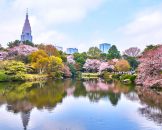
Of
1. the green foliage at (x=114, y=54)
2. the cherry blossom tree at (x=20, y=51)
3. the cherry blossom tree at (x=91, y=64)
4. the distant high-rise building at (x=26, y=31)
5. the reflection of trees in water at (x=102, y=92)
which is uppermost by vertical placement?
the distant high-rise building at (x=26, y=31)

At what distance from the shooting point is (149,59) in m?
33.0

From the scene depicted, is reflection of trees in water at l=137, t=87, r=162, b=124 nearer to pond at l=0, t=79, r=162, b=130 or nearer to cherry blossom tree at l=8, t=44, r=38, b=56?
pond at l=0, t=79, r=162, b=130

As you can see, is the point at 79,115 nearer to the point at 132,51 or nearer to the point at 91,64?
the point at 91,64

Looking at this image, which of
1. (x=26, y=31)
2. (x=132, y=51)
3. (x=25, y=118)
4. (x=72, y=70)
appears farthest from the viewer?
(x=26, y=31)

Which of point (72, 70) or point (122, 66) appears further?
point (122, 66)

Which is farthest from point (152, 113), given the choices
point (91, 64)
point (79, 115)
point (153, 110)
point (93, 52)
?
point (93, 52)

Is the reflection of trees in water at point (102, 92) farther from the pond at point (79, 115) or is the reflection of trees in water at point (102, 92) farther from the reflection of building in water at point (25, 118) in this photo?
the reflection of building in water at point (25, 118)

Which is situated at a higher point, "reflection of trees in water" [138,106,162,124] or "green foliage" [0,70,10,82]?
"green foliage" [0,70,10,82]

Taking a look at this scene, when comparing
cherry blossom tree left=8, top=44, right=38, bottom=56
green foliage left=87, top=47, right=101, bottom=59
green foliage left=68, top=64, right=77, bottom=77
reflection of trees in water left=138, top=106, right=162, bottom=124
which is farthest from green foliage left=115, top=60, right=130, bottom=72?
reflection of trees in water left=138, top=106, right=162, bottom=124

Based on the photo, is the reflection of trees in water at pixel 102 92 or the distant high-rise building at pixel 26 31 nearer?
the reflection of trees in water at pixel 102 92

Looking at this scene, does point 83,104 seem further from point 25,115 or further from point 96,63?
point 96,63

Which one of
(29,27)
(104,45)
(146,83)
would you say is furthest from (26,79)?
(104,45)

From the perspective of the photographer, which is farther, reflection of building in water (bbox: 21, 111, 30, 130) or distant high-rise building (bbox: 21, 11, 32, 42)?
distant high-rise building (bbox: 21, 11, 32, 42)

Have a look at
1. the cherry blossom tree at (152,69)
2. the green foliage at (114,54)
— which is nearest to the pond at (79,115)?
the cherry blossom tree at (152,69)
